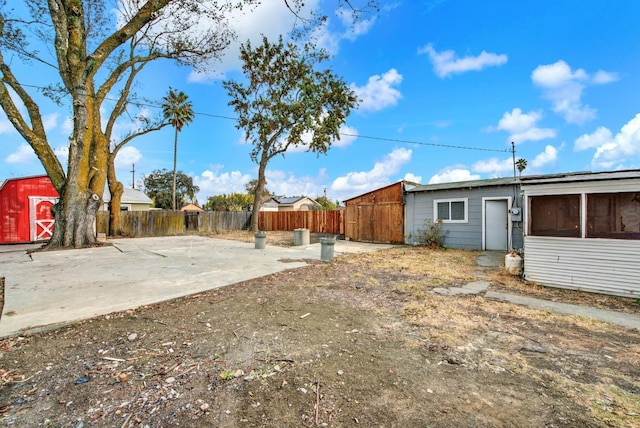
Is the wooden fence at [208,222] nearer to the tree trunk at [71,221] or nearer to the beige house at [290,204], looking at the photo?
the tree trunk at [71,221]

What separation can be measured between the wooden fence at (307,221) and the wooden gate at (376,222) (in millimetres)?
1478

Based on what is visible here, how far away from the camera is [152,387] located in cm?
208

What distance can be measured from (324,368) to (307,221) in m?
15.5

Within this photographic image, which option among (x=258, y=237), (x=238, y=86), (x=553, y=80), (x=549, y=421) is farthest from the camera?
(x=238, y=86)

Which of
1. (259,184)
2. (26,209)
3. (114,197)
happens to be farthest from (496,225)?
(26,209)

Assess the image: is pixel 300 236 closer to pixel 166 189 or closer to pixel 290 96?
pixel 290 96

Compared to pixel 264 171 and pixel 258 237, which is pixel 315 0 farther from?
pixel 264 171

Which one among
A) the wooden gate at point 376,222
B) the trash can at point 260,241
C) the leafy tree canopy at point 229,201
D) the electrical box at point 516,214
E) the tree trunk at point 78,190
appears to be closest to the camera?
the electrical box at point 516,214

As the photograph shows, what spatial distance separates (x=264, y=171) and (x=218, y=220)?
202 inches

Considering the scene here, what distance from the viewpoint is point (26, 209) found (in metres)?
11.5

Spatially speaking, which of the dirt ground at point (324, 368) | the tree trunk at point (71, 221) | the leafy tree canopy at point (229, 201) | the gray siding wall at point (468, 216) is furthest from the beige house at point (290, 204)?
the dirt ground at point (324, 368)

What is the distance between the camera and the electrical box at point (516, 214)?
28.8 ft

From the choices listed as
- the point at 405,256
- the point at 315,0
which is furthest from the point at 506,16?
the point at 405,256

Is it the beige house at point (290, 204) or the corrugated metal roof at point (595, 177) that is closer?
the corrugated metal roof at point (595, 177)
